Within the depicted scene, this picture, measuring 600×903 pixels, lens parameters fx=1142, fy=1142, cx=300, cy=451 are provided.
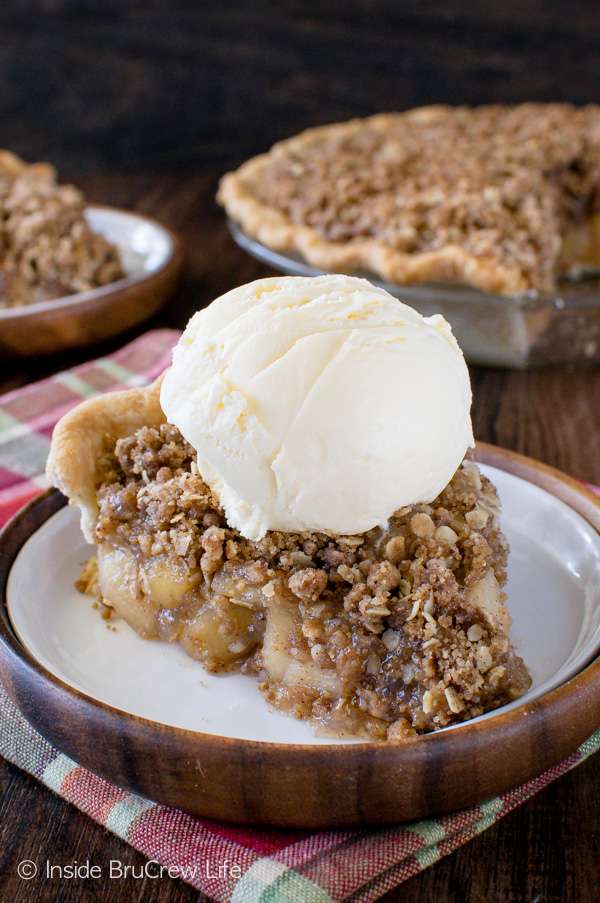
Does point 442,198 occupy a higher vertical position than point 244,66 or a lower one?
higher

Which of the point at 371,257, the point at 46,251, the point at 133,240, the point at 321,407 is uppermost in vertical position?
the point at 321,407

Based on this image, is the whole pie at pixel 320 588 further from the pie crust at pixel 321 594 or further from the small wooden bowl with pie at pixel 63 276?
the small wooden bowl with pie at pixel 63 276

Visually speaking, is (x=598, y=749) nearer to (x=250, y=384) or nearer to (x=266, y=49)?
(x=250, y=384)

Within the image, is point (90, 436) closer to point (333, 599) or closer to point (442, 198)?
point (333, 599)

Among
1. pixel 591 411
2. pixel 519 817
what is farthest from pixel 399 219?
pixel 519 817

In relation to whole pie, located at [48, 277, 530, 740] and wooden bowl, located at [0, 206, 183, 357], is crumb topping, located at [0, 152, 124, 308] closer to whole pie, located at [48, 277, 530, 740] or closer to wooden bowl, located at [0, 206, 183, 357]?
wooden bowl, located at [0, 206, 183, 357]

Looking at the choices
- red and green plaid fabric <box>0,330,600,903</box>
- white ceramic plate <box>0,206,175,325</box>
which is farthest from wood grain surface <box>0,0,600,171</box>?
red and green plaid fabric <box>0,330,600,903</box>

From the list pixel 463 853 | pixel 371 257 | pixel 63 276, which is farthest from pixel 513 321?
pixel 463 853
